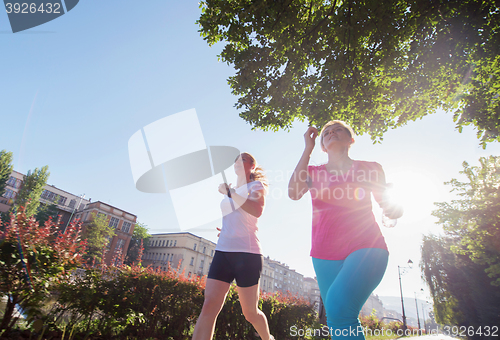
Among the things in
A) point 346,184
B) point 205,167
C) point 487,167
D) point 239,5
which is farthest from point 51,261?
point 487,167

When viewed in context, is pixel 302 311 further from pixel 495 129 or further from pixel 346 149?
pixel 495 129

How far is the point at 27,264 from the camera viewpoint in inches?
122

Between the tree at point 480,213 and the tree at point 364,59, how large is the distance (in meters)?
10.5

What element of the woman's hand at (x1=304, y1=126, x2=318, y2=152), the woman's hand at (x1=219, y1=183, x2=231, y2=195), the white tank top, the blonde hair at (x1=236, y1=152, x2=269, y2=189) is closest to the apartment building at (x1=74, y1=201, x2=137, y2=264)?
the blonde hair at (x1=236, y1=152, x2=269, y2=189)

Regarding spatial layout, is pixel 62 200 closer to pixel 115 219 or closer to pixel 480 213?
pixel 115 219

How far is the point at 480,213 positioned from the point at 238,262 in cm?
1851

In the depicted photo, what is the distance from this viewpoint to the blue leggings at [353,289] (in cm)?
140

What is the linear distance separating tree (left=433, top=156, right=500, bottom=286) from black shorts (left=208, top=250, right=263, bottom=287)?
17.2 m

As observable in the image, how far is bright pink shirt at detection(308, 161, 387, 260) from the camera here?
1.68 metres

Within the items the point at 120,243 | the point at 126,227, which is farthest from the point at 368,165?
the point at 126,227

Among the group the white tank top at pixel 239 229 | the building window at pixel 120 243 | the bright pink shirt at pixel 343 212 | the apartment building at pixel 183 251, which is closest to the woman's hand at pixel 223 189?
the white tank top at pixel 239 229

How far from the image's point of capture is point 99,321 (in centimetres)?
357

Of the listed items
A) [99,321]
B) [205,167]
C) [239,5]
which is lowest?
[99,321]

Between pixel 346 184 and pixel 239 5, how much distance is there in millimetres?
5307
